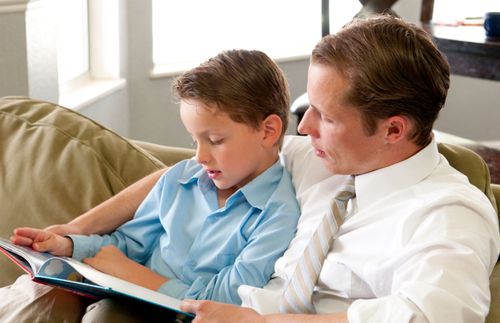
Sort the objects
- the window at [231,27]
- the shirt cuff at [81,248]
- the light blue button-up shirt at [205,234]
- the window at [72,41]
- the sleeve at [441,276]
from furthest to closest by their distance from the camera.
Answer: the window at [231,27]
the window at [72,41]
the shirt cuff at [81,248]
the light blue button-up shirt at [205,234]
the sleeve at [441,276]

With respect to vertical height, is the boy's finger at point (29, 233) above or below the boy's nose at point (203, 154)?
below

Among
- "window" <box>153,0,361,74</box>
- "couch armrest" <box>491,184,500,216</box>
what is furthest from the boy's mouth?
"window" <box>153,0,361,74</box>

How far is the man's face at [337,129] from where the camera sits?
1629 mm

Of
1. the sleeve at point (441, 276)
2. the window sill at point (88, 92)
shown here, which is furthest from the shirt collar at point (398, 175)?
the window sill at point (88, 92)

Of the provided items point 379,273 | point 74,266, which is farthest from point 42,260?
point 379,273

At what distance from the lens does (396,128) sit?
163 cm

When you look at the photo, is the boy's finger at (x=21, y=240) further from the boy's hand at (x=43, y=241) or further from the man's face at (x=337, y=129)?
the man's face at (x=337, y=129)

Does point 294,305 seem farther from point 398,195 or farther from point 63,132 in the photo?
point 63,132

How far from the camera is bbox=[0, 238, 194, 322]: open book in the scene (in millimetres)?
1529

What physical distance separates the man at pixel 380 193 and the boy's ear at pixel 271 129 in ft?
0.45

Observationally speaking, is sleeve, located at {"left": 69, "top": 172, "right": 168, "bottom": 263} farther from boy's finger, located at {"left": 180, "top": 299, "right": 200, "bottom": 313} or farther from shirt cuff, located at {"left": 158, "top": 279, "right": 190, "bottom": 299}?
boy's finger, located at {"left": 180, "top": 299, "right": 200, "bottom": 313}

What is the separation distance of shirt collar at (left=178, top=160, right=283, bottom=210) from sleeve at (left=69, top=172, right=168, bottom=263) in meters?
0.08

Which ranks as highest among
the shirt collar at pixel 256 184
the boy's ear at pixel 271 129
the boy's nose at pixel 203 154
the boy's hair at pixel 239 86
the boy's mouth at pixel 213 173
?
the boy's hair at pixel 239 86

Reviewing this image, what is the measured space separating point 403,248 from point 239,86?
487mm
